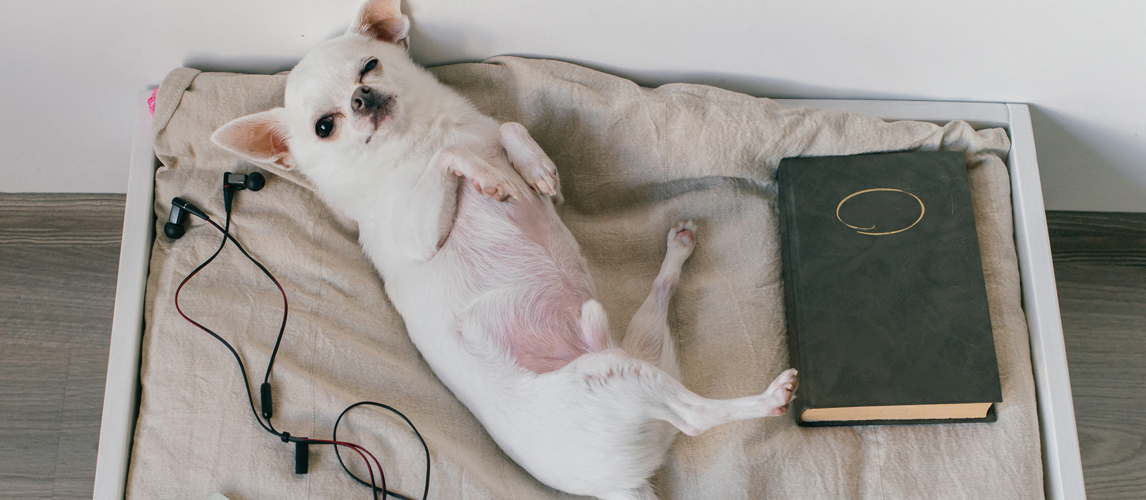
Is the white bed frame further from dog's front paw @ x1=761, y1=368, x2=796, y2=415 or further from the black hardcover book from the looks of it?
dog's front paw @ x1=761, y1=368, x2=796, y2=415

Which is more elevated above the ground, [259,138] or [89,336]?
[259,138]

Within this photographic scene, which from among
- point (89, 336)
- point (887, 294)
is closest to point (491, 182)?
point (887, 294)

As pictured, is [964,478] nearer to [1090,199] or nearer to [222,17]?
[1090,199]

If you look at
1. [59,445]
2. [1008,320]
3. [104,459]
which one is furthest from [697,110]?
[59,445]

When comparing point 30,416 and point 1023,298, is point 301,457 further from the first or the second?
point 1023,298

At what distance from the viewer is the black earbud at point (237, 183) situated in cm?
177

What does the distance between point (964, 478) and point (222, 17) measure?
2191 mm

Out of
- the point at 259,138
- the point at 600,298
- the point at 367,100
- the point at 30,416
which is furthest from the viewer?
the point at 30,416

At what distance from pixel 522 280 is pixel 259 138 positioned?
771 millimetres

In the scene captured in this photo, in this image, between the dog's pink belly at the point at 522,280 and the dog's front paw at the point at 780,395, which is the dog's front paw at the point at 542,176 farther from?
the dog's front paw at the point at 780,395

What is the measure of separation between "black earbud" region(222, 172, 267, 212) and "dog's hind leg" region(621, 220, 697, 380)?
1079mm

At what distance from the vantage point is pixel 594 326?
155 centimetres

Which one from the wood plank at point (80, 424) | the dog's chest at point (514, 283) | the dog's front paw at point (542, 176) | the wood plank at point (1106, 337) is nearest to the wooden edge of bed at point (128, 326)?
the wood plank at point (80, 424)

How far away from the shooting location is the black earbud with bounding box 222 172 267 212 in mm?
1771
